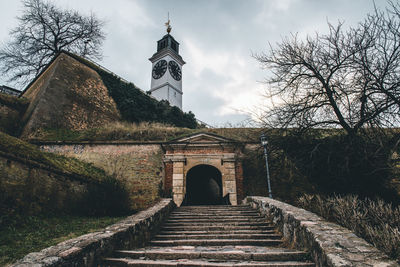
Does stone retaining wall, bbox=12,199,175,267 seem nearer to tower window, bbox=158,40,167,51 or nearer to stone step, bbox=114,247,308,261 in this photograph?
stone step, bbox=114,247,308,261

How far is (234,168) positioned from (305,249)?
25.5ft

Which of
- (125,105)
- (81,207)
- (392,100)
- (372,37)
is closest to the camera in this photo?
(392,100)

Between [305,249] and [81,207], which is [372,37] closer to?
[305,249]

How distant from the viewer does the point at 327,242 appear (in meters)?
3.12

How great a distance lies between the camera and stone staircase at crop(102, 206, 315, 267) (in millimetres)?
3498

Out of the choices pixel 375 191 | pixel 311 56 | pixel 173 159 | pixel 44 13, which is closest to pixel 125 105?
pixel 173 159

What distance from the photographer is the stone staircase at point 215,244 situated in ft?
11.5

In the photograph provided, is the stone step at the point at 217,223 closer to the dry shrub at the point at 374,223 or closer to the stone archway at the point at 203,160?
the dry shrub at the point at 374,223

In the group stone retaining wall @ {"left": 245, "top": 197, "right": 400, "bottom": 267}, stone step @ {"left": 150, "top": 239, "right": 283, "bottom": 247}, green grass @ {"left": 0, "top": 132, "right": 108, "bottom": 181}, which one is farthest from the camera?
green grass @ {"left": 0, "top": 132, "right": 108, "bottom": 181}

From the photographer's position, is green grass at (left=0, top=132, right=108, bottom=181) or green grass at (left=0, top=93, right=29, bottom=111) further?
green grass at (left=0, top=93, right=29, bottom=111)

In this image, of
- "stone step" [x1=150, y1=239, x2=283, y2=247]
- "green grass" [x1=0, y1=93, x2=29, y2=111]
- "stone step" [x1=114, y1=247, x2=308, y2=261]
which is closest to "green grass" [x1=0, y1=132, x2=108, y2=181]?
"stone step" [x1=114, y1=247, x2=308, y2=261]

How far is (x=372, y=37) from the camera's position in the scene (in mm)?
7414

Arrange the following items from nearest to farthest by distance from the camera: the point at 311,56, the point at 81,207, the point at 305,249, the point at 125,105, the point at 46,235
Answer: the point at 305,249
the point at 46,235
the point at 81,207
the point at 311,56
the point at 125,105

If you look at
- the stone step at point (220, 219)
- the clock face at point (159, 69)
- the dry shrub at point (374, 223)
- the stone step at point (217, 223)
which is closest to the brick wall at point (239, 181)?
the stone step at point (220, 219)
